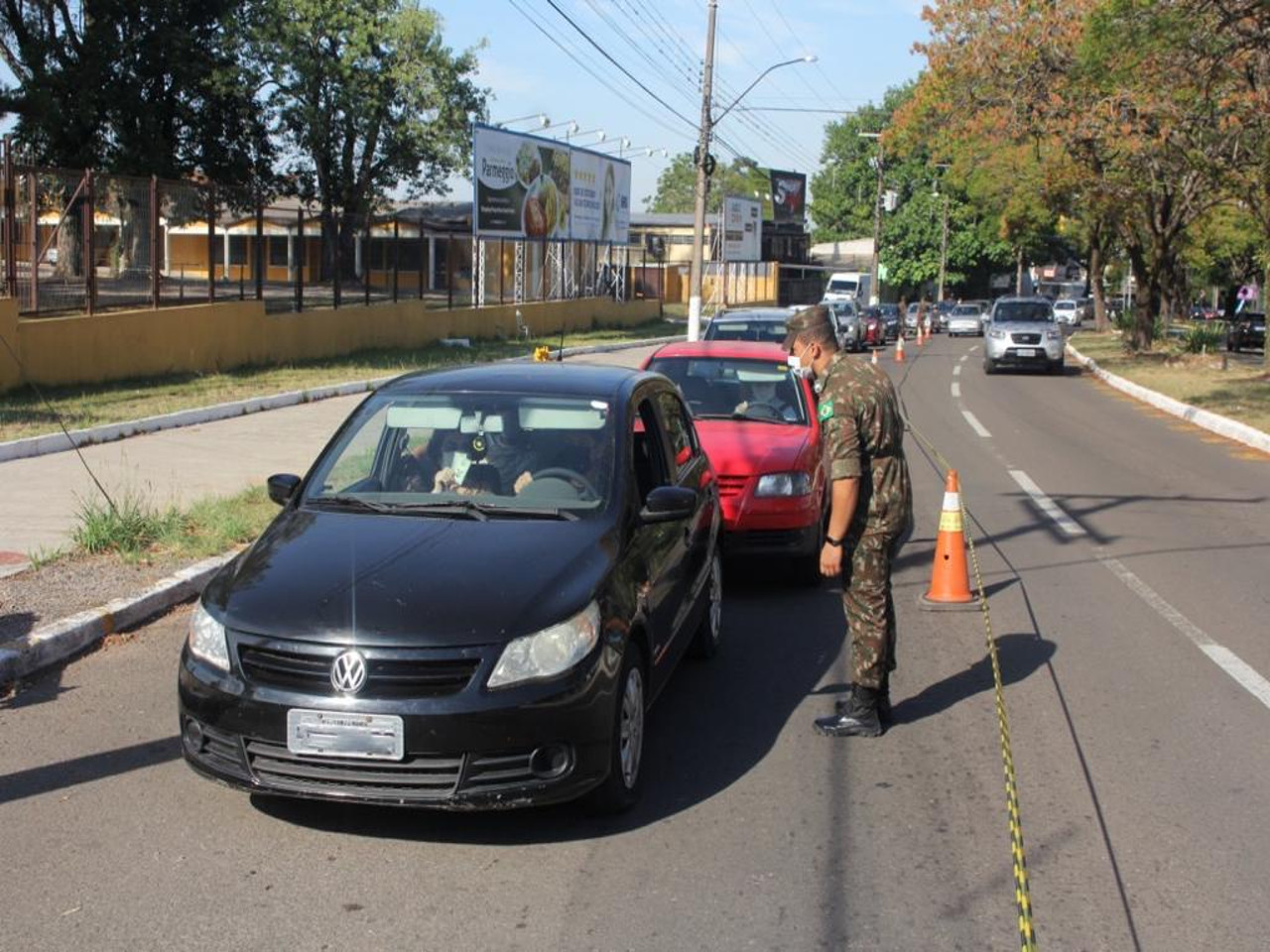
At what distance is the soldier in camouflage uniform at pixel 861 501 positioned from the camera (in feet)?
19.6

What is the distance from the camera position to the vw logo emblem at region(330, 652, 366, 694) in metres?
4.66

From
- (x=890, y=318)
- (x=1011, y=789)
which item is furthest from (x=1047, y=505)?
(x=890, y=318)

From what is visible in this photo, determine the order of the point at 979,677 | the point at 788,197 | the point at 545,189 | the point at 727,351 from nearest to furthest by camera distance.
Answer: the point at 979,677
the point at 727,351
the point at 545,189
the point at 788,197

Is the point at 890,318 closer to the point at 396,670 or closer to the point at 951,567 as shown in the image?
the point at 951,567

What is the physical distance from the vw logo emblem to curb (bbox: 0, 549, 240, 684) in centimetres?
295

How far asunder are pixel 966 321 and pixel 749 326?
48.4 meters

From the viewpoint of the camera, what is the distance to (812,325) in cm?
625

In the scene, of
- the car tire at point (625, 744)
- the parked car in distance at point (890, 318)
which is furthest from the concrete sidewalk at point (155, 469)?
the parked car in distance at point (890, 318)

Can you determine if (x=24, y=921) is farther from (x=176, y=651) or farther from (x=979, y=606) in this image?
(x=979, y=606)

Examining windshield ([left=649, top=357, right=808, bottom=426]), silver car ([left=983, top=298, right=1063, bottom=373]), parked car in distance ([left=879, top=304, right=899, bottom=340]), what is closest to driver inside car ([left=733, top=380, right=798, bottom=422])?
windshield ([left=649, top=357, right=808, bottom=426])

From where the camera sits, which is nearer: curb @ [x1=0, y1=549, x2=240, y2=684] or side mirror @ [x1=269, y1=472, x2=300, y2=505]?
side mirror @ [x1=269, y1=472, x2=300, y2=505]

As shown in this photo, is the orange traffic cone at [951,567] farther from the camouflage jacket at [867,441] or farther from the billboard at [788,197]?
the billboard at [788,197]

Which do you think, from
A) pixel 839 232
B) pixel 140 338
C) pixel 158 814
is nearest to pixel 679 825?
pixel 158 814

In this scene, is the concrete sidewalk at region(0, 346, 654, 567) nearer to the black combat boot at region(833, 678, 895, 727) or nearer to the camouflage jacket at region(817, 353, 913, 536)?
the black combat boot at region(833, 678, 895, 727)
